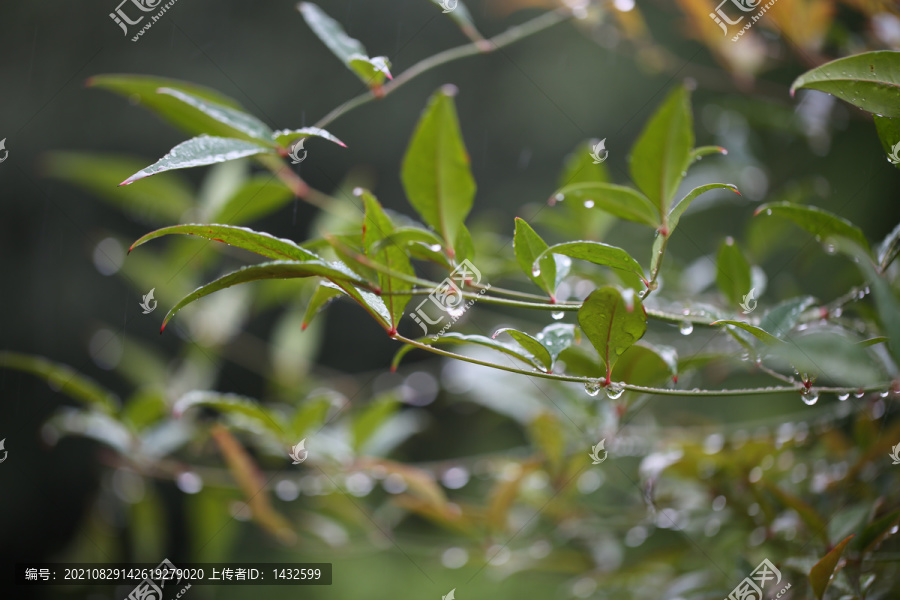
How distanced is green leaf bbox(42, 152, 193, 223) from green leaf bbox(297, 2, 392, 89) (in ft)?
1.33

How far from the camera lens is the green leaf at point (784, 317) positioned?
1.34 feet

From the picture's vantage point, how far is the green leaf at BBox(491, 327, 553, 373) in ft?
1.22

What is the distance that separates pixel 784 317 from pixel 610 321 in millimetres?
148

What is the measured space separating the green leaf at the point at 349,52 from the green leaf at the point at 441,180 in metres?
0.06

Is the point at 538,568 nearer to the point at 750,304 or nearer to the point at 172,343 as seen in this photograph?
the point at 750,304

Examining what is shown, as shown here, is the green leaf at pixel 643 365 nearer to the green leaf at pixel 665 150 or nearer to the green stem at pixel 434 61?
the green leaf at pixel 665 150

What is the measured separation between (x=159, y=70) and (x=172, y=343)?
31.3 inches

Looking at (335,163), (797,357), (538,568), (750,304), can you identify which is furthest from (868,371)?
(335,163)

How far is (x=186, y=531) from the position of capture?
187 cm

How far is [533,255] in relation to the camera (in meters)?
0.40

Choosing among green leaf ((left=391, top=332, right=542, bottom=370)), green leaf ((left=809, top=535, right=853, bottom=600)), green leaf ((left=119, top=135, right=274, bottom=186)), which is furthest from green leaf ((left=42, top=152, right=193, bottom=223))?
green leaf ((left=809, top=535, right=853, bottom=600))

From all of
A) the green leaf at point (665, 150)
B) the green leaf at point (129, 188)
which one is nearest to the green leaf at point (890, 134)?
the green leaf at point (665, 150)

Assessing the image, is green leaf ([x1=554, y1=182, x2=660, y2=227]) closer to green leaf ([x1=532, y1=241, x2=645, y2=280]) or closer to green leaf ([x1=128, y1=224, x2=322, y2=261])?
green leaf ([x1=532, y1=241, x2=645, y2=280])
